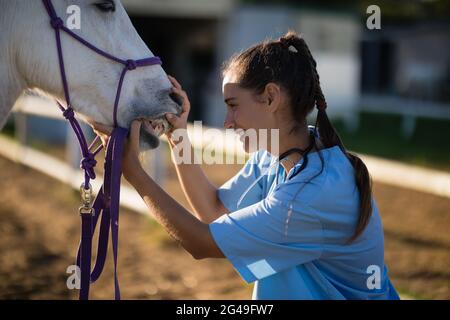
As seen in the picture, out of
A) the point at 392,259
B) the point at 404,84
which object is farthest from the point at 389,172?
the point at 404,84

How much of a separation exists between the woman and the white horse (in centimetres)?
9

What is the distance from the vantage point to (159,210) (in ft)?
6.58

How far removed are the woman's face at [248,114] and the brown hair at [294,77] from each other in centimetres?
3

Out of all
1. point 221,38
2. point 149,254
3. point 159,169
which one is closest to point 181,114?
point 149,254

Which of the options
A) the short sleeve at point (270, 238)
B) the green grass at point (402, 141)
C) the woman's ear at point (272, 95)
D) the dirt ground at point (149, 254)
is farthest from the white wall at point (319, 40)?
the short sleeve at point (270, 238)

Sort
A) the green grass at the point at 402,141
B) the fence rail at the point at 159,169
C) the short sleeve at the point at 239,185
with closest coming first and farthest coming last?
the short sleeve at the point at 239,185, the fence rail at the point at 159,169, the green grass at the point at 402,141

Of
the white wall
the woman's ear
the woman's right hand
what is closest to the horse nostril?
the woman's right hand

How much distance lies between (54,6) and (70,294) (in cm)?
230

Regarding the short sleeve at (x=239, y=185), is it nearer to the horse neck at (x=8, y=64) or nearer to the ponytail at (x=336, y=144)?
the ponytail at (x=336, y=144)

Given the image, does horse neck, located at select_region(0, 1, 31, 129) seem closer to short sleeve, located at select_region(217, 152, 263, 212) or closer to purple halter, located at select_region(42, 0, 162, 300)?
purple halter, located at select_region(42, 0, 162, 300)

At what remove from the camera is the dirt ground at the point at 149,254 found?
3.94 m

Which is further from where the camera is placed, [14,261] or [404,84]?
[404,84]

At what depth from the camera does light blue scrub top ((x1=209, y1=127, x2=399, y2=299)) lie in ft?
6.46
